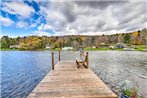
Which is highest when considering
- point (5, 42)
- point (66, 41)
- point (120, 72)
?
point (66, 41)

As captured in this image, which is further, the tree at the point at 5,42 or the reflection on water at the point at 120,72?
the tree at the point at 5,42

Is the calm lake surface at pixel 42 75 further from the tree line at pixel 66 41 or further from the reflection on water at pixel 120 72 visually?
the tree line at pixel 66 41

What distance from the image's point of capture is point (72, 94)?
5.14m

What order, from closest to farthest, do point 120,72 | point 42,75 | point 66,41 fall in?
point 42,75 → point 120,72 → point 66,41

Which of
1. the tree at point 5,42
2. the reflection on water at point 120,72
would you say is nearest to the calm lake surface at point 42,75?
the reflection on water at point 120,72

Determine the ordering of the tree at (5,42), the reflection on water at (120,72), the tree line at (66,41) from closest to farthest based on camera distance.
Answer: the reflection on water at (120,72) < the tree line at (66,41) < the tree at (5,42)

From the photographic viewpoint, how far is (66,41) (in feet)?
306

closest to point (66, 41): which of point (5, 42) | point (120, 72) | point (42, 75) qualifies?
point (5, 42)

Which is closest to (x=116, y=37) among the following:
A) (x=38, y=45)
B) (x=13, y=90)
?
(x=38, y=45)

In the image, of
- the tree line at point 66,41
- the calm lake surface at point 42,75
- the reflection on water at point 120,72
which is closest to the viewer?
the calm lake surface at point 42,75

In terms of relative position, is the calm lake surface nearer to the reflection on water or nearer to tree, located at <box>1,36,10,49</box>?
the reflection on water

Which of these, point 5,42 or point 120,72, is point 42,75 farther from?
point 5,42

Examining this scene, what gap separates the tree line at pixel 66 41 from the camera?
8469 centimetres

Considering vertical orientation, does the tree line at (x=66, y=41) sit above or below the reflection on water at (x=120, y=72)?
above
